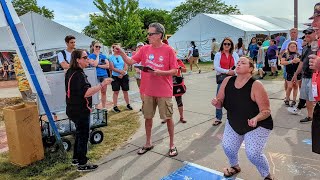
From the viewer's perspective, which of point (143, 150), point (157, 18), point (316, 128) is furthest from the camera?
point (157, 18)

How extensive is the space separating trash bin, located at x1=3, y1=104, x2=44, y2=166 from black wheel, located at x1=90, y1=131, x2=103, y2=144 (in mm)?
838

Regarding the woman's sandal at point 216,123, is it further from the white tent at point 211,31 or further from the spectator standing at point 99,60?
the white tent at point 211,31

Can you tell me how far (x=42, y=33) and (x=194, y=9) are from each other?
138 feet

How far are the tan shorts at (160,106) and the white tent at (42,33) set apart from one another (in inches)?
500

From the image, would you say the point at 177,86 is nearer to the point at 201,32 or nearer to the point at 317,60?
the point at 317,60

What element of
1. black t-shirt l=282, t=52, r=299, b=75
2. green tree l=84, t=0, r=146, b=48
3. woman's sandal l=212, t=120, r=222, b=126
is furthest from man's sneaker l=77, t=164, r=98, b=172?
green tree l=84, t=0, r=146, b=48

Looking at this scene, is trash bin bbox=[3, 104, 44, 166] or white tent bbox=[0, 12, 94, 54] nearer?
trash bin bbox=[3, 104, 44, 166]

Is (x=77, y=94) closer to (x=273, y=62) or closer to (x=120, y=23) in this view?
(x=273, y=62)

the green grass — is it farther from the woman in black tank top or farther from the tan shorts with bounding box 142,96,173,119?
the woman in black tank top

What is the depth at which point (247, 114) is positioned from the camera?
3010 mm

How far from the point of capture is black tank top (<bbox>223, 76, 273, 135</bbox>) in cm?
298

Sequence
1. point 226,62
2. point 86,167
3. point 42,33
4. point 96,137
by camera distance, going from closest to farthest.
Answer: point 86,167 < point 96,137 < point 226,62 < point 42,33

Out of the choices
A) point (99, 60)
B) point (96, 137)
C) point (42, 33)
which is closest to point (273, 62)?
point (99, 60)

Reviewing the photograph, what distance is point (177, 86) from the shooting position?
5.72 meters
